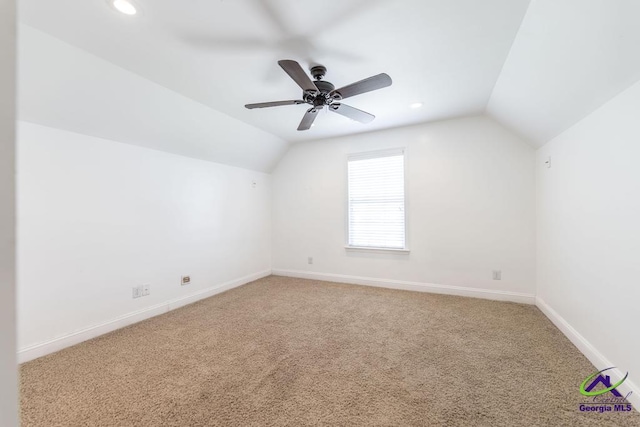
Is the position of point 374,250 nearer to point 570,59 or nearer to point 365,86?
point 365,86

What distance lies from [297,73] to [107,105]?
1840mm

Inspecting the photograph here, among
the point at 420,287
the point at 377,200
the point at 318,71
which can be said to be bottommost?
the point at 420,287

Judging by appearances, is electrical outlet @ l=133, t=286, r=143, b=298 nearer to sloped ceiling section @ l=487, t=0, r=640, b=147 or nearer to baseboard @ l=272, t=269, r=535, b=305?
baseboard @ l=272, t=269, r=535, b=305

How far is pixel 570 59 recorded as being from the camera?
5.56 feet

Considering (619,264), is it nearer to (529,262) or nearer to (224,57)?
(529,262)

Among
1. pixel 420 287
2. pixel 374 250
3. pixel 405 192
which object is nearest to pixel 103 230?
pixel 374 250

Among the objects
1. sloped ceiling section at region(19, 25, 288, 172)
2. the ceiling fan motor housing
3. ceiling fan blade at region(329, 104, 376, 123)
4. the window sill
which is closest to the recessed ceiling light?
sloped ceiling section at region(19, 25, 288, 172)

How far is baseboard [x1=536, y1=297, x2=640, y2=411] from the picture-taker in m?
1.52

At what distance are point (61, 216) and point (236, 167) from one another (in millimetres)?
2234

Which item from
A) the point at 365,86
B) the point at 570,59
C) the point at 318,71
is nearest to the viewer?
the point at 570,59

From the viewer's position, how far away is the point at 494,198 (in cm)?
327

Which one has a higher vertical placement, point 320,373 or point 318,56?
point 318,56

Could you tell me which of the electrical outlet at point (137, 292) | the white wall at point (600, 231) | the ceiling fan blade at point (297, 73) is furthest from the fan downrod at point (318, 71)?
the electrical outlet at point (137, 292)

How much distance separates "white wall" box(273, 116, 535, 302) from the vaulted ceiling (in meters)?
0.51
